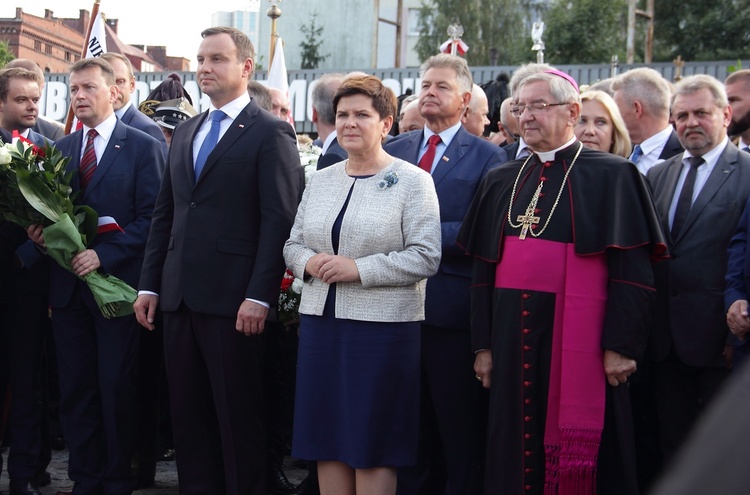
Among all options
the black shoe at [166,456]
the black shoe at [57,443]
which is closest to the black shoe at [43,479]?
the black shoe at [166,456]

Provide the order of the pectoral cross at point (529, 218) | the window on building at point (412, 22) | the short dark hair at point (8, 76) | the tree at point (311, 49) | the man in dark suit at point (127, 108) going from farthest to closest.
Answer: the window on building at point (412, 22) < the tree at point (311, 49) < the man in dark suit at point (127, 108) < the short dark hair at point (8, 76) < the pectoral cross at point (529, 218)

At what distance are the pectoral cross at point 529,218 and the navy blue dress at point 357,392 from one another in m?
0.70

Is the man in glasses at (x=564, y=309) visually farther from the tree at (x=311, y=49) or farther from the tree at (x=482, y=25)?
the tree at (x=311, y=49)

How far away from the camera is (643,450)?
5.30 m

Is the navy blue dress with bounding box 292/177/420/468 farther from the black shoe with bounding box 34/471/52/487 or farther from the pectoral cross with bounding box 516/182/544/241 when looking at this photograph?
the black shoe with bounding box 34/471/52/487

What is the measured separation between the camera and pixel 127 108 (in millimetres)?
6664

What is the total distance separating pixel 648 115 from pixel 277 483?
123 inches

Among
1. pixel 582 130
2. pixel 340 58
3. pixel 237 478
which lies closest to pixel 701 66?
pixel 582 130

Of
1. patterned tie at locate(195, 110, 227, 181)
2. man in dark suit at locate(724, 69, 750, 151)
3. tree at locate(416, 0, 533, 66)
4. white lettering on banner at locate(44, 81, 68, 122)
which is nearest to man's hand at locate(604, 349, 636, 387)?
man in dark suit at locate(724, 69, 750, 151)

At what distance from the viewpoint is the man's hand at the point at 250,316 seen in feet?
16.0

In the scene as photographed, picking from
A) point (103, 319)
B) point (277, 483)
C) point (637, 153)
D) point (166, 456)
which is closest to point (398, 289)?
point (103, 319)

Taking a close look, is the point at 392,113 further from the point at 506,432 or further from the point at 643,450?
the point at 643,450

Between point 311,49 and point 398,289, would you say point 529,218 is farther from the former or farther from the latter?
point 311,49

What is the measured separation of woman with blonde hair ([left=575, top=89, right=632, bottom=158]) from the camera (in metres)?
A: 5.21
